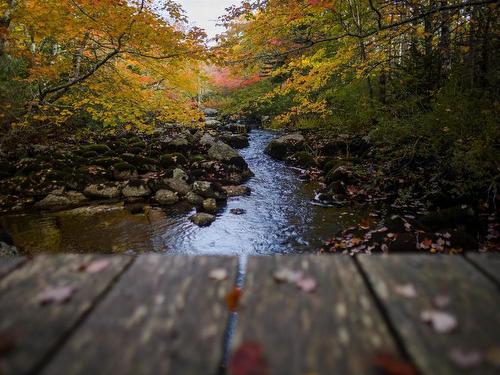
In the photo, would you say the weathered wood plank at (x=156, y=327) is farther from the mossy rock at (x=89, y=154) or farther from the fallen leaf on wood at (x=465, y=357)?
the mossy rock at (x=89, y=154)

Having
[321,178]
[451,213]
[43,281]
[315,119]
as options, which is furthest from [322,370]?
[315,119]

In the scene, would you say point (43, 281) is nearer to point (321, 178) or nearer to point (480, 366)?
point (480, 366)

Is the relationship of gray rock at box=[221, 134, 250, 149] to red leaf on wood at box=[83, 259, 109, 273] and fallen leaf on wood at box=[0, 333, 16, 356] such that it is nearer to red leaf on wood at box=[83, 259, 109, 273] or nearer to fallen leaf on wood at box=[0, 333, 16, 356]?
red leaf on wood at box=[83, 259, 109, 273]

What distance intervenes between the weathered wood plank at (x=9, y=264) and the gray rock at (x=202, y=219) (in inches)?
215

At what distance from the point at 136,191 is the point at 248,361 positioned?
8.27m

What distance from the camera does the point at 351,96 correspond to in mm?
13188

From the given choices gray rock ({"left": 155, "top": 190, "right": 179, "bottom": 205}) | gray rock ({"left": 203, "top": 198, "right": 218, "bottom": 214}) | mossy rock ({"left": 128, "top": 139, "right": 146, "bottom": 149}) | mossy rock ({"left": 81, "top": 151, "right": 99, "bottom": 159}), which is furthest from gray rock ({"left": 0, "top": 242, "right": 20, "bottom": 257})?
mossy rock ({"left": 128, "top": 139, "right": 146, "bottom": 149})

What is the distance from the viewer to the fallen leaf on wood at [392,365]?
76 centimetres

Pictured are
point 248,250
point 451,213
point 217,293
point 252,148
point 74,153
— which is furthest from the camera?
point 252,148

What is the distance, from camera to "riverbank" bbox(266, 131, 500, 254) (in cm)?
463

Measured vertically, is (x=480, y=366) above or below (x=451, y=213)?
above

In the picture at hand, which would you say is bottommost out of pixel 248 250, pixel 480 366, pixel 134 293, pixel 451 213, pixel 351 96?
pixel 248 250

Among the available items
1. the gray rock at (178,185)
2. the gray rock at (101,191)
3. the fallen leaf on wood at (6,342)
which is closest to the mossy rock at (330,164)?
the gray rock at (178,185)

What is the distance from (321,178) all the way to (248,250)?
4669 mm
